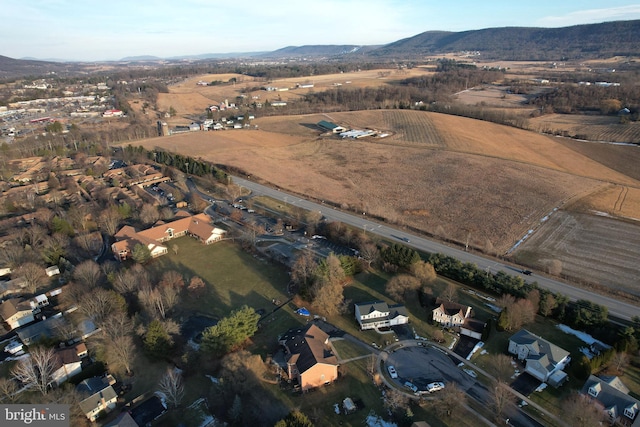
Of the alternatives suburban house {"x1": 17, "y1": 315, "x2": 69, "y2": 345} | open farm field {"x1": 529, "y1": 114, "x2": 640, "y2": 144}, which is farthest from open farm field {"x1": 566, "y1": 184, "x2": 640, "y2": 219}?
suburban house {"x1": 17, "y1": 315, "x2": 69, "y2": 345}

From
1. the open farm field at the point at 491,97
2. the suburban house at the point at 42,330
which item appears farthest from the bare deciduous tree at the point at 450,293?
the open farm field at the point at 491,97

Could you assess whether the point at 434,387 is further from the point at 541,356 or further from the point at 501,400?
the point at 541,356

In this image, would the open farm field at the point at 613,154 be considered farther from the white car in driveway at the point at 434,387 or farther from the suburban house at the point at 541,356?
the white car in driveway at the point at 434,387

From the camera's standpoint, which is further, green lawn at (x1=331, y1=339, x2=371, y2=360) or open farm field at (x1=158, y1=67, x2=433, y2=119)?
open farm field at (x1=158, y1=67, x2=433, y2=119)

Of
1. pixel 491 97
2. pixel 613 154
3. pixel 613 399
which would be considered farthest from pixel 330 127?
pixel 613 399

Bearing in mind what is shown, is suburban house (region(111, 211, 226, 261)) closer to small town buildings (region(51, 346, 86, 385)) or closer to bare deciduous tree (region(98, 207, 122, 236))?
bare deciduous tree (region(98, 207, 122, 236))

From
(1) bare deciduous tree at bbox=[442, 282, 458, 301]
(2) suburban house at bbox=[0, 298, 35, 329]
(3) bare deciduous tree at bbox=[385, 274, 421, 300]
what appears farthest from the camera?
(3) bare deciduous tree at bbox=[385, 274, 421, 300]
